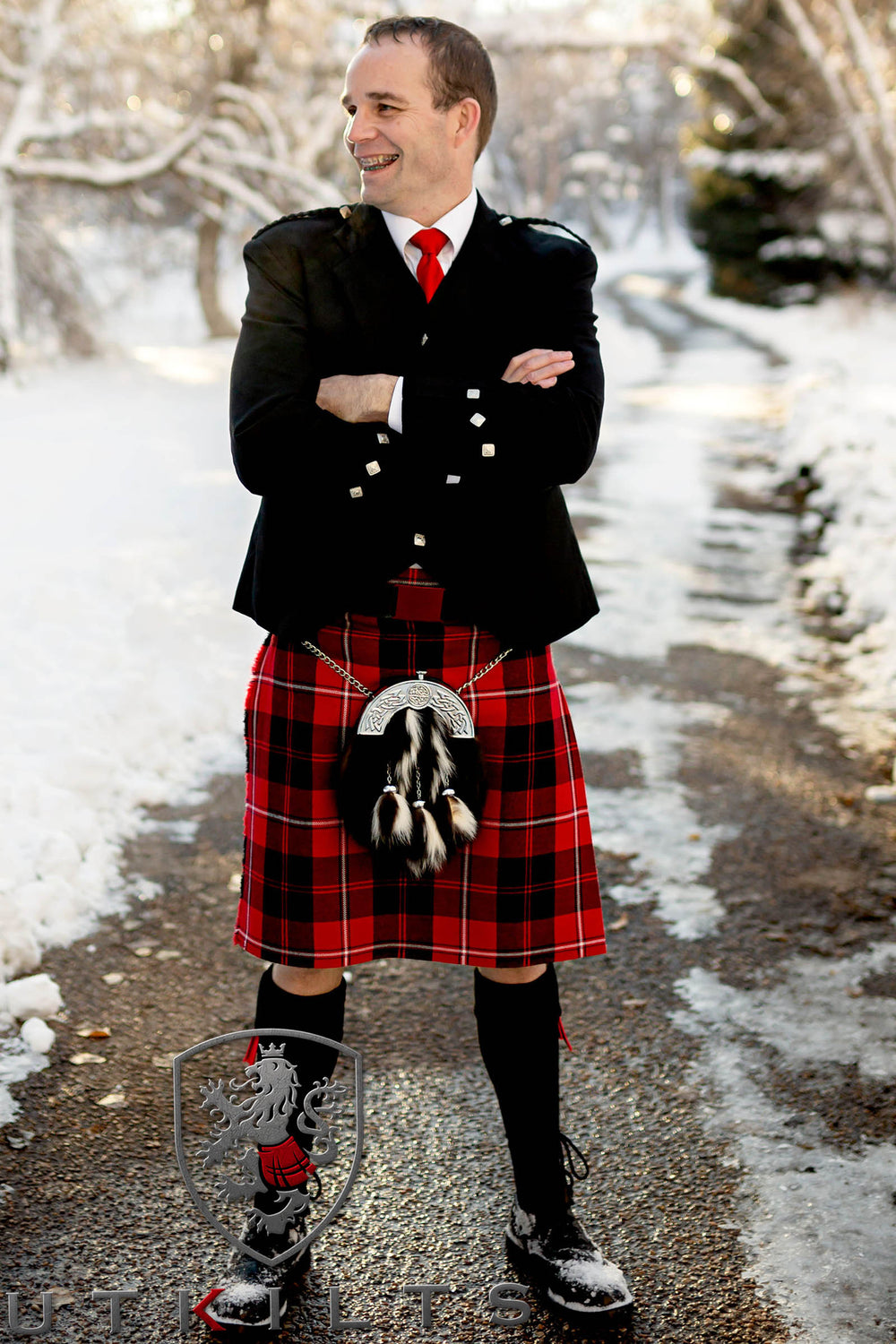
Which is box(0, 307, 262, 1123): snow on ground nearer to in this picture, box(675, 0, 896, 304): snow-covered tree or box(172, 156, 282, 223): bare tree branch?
box(172, 156, 282, 223): bare tree branch

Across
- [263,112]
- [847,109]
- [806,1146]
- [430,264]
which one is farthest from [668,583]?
[263,112]

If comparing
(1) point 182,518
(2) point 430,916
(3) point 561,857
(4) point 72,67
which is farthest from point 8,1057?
(4) point 72,67

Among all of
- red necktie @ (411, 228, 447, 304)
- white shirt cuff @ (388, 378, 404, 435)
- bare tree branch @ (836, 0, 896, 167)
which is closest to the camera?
white shirt cuff @ (388, 378, 404, 435)

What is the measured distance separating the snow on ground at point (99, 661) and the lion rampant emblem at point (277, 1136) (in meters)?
0.73

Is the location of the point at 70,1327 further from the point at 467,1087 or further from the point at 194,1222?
the point at 467,1087

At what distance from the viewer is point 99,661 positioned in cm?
514

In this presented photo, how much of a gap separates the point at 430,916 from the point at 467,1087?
2.67 ft

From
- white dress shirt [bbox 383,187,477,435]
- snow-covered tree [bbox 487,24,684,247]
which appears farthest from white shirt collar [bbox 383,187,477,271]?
snow-covered tree [bbox 487,24,684,247]

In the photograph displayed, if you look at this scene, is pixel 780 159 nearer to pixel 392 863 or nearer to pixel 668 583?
pixel 668 583

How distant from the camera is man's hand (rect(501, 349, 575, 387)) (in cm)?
209

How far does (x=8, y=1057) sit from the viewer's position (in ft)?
9.26

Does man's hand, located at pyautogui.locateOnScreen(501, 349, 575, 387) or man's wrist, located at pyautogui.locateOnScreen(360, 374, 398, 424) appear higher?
man's hand, located at pyautogui.locateOnScreen(501, 349, 575, 387)

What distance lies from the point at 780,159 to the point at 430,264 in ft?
72.8

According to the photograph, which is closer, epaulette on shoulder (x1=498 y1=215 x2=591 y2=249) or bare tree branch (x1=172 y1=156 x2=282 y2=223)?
epaulette on shoulder (x1=498 y1=215 x2=591 y2=249)
